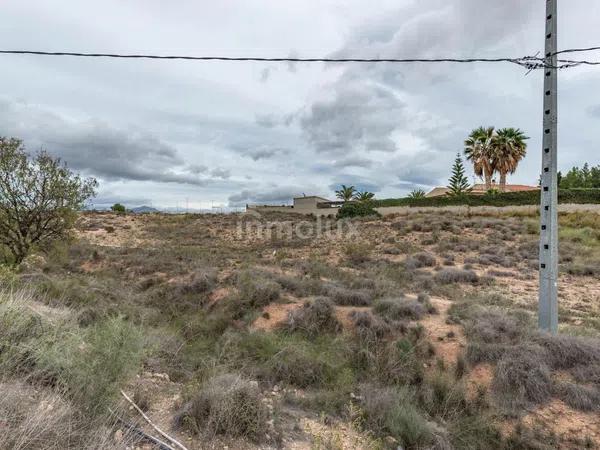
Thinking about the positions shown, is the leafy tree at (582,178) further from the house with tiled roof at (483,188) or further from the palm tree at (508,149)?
the palm tree at (508,149)

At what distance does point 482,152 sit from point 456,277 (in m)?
33.1

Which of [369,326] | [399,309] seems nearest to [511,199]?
[399,309]

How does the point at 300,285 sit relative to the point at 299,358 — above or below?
above

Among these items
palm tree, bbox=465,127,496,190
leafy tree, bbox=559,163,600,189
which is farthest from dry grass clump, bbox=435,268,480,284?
leafy tree, bbox=559,163,600,189

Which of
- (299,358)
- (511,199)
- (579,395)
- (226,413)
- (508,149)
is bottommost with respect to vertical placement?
(579,395)

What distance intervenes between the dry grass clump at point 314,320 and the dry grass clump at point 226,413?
3.75m

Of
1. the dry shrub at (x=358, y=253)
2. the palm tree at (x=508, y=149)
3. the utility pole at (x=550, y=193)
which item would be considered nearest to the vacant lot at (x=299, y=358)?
the utility pole at (x=550, y=193)

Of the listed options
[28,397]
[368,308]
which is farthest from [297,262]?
[28,397]

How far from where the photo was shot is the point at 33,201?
32.1ft

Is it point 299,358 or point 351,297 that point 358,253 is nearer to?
point 351,297

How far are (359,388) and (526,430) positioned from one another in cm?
215

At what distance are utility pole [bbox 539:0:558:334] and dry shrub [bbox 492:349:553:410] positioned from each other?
3.14ft

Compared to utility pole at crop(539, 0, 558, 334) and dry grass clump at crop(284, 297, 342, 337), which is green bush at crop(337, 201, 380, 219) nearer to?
dry grass clump at crop(284, 297, 342, 337)

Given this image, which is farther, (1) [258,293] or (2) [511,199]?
(2) [511,199]
